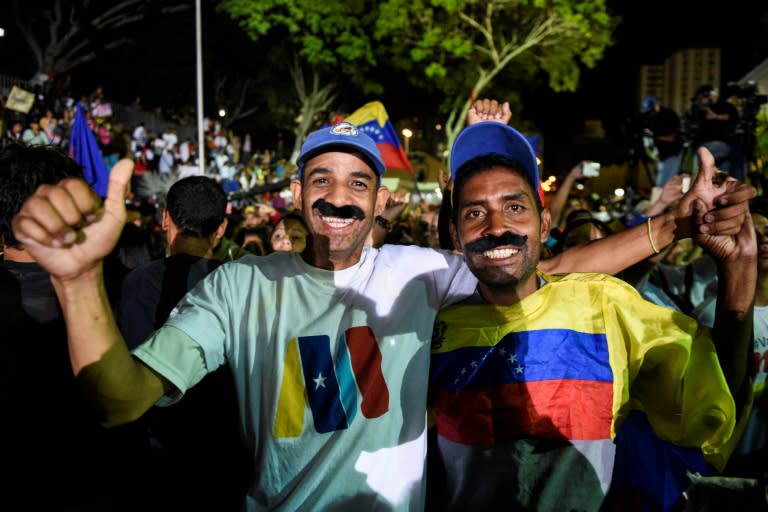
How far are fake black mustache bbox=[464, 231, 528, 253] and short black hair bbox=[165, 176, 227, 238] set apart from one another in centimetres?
205

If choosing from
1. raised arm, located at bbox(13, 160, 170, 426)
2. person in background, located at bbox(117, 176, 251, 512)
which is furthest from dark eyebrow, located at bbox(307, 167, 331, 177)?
person in background, located at bbox(117, 176, 251, 512)

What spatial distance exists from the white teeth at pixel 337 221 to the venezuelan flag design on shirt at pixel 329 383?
0.40 m

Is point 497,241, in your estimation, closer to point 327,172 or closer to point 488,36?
point 327,172

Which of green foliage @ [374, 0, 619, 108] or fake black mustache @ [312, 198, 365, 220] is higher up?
green foliage @ [374, 0, 619, 108]

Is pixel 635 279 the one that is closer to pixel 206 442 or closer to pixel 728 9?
pixel 206 442

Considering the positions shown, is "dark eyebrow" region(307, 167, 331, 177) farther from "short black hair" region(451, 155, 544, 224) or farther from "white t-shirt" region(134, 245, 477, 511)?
"short black hair" region(451, 155, 544, 224)

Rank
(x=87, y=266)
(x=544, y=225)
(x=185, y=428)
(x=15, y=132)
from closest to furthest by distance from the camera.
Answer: (x=87, y=266), (x=544, y=225), (x=185, y=428), (x=15, y=132)

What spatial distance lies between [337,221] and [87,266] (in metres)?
0.94

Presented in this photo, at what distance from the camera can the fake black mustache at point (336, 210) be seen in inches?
87.9

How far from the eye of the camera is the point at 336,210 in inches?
88.0

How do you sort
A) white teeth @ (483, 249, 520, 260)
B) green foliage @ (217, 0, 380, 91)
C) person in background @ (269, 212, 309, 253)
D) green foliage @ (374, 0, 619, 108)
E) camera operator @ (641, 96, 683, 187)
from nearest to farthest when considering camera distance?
white teeth @ (483, 249, 520, 260)
person in background @ (269, 212, 309, 253)
camera operator @ (641, 96, 683, 187)
green foliage @ (374, 0, 619, 108)
green foliage @ (217, 0, 380, 91)

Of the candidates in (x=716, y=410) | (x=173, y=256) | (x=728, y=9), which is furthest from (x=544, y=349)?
(x=728, y=9)

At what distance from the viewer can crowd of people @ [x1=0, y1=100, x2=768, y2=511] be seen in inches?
74.7

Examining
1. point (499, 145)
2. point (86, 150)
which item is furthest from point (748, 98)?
point (86, 150)
